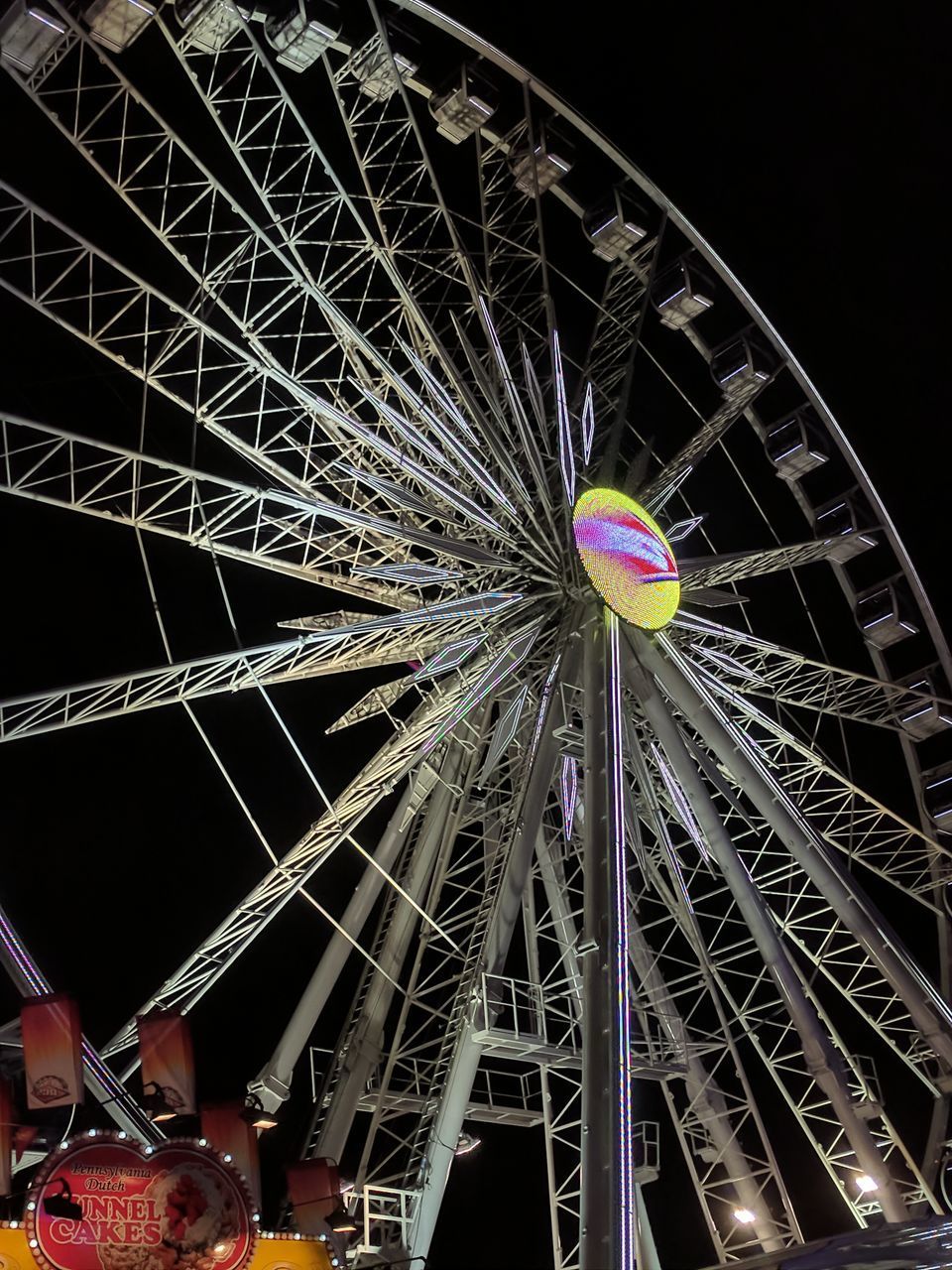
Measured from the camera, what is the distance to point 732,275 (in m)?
22.7

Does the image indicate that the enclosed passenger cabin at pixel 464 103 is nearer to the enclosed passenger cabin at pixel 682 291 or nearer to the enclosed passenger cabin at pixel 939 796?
the enclosed passenger cabin at pixel 682 291

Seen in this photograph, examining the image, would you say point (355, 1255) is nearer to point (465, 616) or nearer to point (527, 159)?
point (465, 616)

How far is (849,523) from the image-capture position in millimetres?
24875

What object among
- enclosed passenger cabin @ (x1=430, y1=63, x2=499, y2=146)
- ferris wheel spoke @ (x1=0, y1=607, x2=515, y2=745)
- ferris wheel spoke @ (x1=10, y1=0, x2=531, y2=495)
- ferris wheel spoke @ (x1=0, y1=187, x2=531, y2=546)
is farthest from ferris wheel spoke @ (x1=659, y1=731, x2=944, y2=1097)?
enclosed passenger cabin @ (x1=430, y1=63, x2=499, y2=146)

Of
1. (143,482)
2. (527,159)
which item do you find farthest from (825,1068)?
(527,159)

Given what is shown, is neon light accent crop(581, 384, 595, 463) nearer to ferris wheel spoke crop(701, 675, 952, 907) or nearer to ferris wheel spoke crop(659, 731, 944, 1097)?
ferris wheel spoke crop(659, 731, 944, 1097)

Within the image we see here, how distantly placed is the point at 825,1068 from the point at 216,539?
405 inches

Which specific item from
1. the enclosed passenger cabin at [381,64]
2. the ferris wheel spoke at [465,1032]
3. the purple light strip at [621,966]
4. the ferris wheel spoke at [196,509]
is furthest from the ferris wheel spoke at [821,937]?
the enclosed passenger cabin at [381,64]

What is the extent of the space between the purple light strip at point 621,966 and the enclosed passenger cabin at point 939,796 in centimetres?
1003

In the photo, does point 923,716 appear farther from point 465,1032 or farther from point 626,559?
point 465,1032

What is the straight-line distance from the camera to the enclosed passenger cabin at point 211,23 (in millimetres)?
17969

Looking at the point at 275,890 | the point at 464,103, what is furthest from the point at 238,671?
the point at 464,103

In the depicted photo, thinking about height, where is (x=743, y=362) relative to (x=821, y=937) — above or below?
above

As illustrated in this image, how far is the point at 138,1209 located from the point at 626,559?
962 cm
